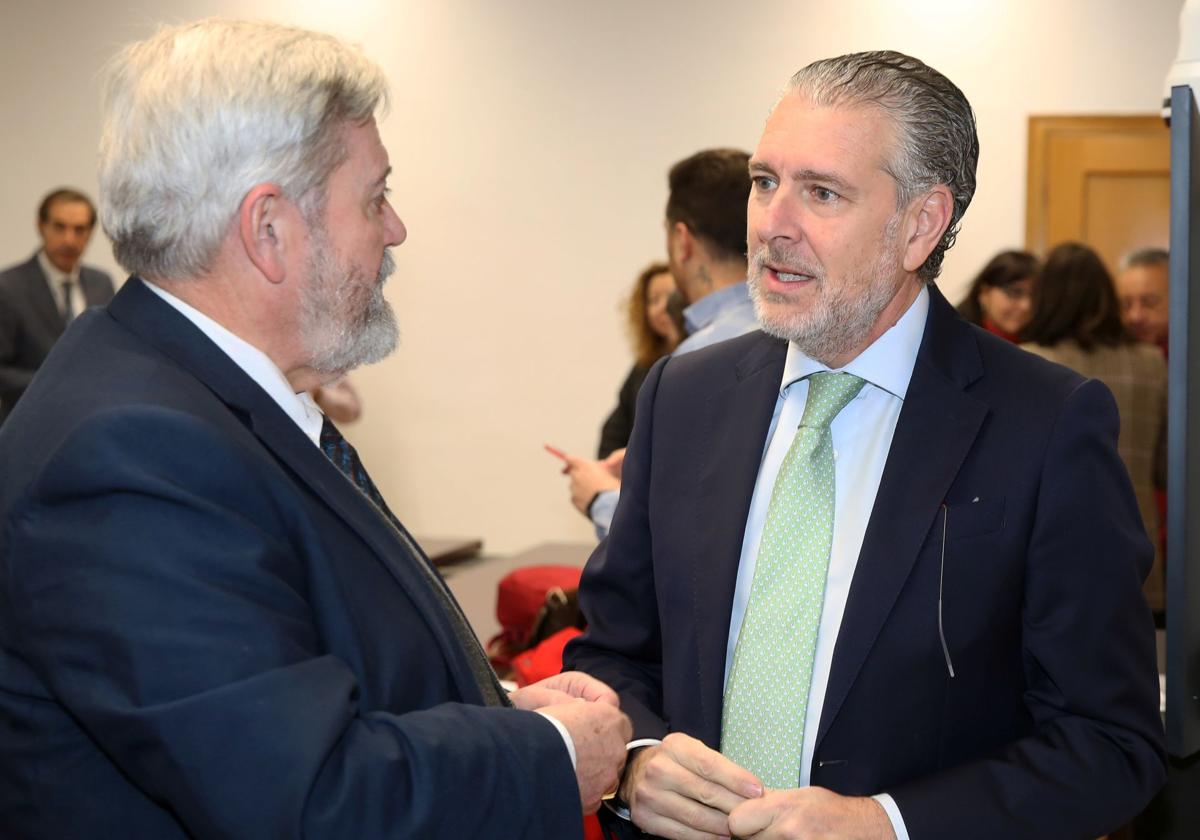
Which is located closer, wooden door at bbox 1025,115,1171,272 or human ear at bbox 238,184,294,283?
human ear at bbox 238,184,294,283

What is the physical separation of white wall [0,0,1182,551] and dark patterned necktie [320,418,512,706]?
563cm

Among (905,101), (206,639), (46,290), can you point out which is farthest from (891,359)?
(46,290)

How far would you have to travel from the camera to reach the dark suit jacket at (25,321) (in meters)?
6.11

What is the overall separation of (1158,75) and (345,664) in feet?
21.3

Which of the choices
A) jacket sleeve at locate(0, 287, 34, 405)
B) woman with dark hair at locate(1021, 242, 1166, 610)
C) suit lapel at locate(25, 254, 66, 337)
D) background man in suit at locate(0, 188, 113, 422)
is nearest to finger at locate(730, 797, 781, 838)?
woman with dark hair at locate(1021, 242, 1166, 610)

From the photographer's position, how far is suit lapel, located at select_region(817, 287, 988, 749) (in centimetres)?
149

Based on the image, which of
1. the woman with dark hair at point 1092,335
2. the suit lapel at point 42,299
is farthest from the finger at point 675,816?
the suit lapel at point 42,299

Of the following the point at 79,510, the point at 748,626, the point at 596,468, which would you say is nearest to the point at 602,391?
the point at 596,468

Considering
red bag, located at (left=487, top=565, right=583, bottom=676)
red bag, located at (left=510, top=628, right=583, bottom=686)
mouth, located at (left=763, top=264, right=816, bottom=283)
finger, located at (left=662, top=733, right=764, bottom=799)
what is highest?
mouth, located at (left=763, top=264, right=816, bottom=283)

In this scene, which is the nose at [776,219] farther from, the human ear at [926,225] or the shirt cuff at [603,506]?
the shirt cuff at [603,506]

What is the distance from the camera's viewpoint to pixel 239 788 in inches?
41.7

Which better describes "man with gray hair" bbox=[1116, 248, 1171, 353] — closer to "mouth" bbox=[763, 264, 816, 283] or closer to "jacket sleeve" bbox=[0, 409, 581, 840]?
"mouth" bbox=[763, 264, 816, 283]

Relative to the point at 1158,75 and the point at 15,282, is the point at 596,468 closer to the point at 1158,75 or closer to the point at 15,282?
the point at 15,282

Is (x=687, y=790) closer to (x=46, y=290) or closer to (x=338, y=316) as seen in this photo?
(x=338, y=316)
